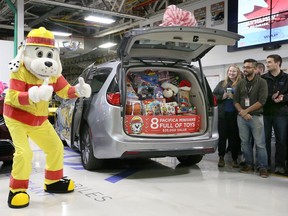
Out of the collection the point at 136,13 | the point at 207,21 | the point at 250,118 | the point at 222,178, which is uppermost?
the point at 136,13

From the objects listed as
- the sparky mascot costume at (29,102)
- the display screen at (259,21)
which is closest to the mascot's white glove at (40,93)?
the sparky mascot costume at (29,102)

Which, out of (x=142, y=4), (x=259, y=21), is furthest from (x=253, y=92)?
(x=142, y=4)

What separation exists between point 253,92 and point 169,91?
107 cm

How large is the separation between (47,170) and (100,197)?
0.65 m

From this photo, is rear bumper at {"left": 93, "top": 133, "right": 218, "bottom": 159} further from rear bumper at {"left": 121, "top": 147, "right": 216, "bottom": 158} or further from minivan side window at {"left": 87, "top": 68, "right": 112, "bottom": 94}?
minivan side window at {"left": 87, "top": 68, "right": 112, "bottom": 94}

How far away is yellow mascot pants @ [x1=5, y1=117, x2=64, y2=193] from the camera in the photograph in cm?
307

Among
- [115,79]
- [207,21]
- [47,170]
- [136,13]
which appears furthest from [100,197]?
[136,13]

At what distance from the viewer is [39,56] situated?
10.5ft

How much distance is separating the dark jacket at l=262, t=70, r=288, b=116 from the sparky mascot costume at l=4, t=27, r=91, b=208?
8.13ft

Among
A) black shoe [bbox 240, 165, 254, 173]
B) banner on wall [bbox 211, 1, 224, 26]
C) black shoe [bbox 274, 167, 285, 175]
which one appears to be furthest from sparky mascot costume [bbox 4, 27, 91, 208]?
banner on wall [bbox 211, 1, 224, 26]

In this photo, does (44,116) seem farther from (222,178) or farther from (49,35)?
(222,178)

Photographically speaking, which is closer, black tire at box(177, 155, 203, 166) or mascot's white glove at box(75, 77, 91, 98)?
mascot's white glove at box(75, 77, 91, 98)

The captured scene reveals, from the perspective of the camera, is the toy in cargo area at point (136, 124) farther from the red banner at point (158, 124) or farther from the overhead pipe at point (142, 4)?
the overhead pipe at point (142, 4)

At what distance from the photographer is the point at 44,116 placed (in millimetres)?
3318
